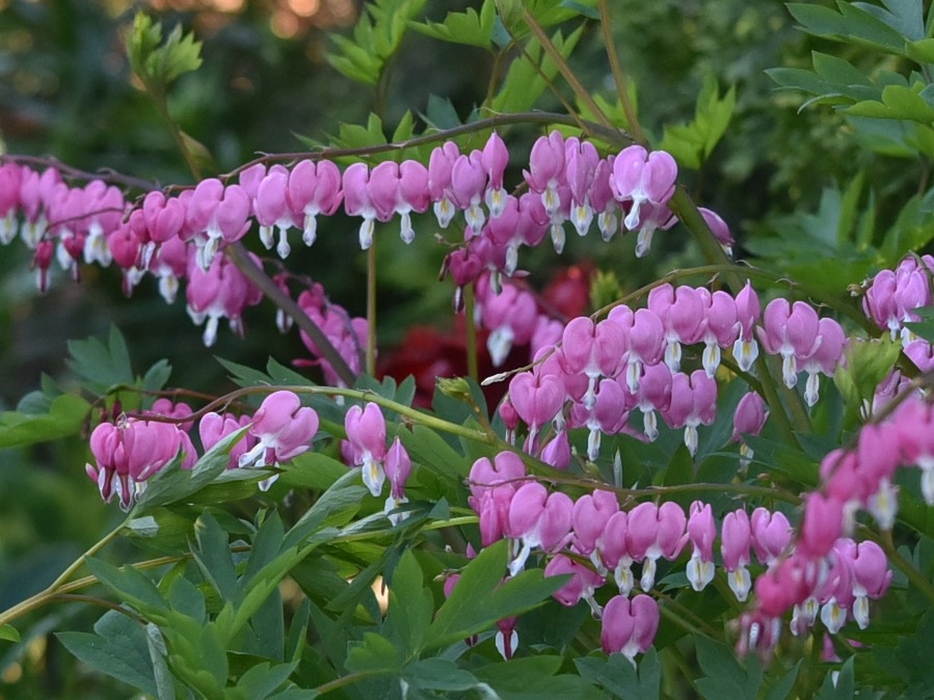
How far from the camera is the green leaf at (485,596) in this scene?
590 millimetres

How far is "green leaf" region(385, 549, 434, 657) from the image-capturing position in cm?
60

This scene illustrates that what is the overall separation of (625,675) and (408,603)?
13 cm

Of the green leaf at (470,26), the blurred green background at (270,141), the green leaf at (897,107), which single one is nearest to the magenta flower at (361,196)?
the green leaf at (470,26)

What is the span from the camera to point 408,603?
604 mm

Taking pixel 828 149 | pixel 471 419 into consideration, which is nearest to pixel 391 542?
pixel 471 419

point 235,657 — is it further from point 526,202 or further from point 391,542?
point 526,202

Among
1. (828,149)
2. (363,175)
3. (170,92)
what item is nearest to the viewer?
(363,175)

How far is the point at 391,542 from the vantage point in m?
0.72

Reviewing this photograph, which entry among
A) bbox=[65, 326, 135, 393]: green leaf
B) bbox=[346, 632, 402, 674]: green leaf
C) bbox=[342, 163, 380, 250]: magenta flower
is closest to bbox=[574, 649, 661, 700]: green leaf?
bbox=[346, 632, 402, 674]: green leaf

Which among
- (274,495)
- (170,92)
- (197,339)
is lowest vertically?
(197,339)

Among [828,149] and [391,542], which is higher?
[391,542]

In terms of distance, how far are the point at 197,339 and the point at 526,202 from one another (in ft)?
7.38

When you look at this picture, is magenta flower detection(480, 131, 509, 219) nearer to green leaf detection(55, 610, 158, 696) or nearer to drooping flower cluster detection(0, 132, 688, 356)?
drooping flower cluster detection(0, 132, 688, 356)

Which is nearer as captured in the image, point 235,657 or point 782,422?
point 235,657
